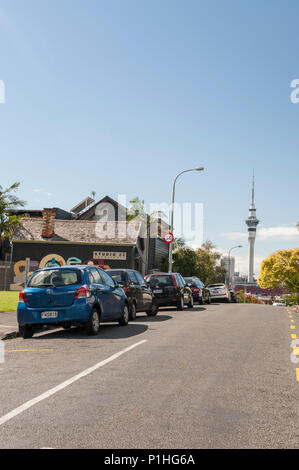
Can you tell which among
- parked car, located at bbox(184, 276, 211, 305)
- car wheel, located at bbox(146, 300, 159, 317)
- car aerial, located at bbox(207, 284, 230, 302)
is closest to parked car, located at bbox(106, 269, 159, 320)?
car wheel, located at bbox(146, 300, 159, 317)

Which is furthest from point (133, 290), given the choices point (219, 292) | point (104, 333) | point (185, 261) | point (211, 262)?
point (211, 262)

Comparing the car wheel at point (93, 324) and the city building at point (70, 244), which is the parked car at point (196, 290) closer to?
the city building at point (70, 244)

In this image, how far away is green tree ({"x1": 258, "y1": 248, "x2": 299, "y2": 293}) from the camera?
7912cm

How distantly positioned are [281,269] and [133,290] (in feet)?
228

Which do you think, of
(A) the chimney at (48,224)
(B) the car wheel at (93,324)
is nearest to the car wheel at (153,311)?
(B) the car wheel at (93,324)

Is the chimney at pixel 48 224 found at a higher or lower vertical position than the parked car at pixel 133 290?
higher

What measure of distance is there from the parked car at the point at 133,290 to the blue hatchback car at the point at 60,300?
319cm

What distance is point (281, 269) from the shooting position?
3236 inches

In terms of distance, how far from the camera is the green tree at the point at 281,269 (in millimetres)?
79125

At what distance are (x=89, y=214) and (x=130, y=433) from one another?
50479 millimetres

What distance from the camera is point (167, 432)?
464 cm

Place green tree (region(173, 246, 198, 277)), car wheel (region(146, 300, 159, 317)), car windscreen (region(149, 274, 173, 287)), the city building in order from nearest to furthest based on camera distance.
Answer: car wheel (region(146, 300, 159, 317)), car windscreen (region(149, 274, 173, 287)), the city building, green tree (region(173, 246, 198, 277))

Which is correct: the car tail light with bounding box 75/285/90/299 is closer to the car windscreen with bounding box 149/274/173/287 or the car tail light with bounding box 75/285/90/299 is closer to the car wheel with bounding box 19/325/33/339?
the car wheel with bounding box 19/325/33/339
